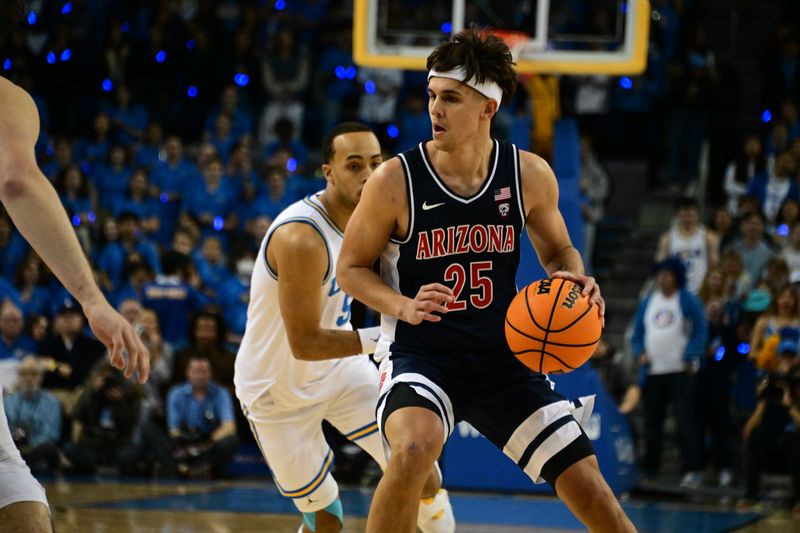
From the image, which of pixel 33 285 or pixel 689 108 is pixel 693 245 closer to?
pixel 689 108

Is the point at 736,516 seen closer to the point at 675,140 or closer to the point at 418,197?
the point at 418,197

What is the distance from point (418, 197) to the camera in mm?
4770

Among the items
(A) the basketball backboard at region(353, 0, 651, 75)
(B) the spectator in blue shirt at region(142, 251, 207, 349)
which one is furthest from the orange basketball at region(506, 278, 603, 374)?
(B) the spectator in blue shirt at region(142, 251, 207, 349)

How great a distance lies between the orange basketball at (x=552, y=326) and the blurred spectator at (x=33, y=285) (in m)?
9.06

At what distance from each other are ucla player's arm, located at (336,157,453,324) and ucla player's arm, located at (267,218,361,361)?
2.37ft

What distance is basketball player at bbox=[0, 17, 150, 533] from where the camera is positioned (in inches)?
124

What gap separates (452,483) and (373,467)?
3.11 feet

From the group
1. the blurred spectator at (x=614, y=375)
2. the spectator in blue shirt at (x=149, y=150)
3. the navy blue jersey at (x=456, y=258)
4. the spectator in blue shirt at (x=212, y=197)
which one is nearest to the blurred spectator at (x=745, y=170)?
the blurred spectator at (x=614, y=375)

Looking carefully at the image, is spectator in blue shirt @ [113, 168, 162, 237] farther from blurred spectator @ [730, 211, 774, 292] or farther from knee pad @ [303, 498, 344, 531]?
knee pad @ [303, 498, 344, 531]

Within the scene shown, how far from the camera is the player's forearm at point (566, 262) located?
4906 millimetres

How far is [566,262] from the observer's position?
494 cm

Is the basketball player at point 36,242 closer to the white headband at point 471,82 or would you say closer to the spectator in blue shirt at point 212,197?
the white headband at point 471,82

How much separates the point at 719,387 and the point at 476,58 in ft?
22.2

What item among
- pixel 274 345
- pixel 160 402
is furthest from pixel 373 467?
pixel 274 345
